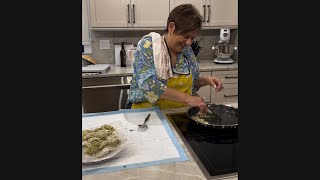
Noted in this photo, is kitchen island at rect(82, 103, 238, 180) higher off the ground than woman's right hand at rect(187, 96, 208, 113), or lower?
lower

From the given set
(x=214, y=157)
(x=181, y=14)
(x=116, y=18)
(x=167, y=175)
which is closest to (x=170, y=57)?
(x=181, y=14)

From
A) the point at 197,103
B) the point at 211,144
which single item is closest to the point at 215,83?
the point at 197,103

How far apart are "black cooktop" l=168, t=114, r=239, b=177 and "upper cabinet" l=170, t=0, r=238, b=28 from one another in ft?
6.37

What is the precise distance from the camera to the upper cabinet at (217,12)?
301 cm

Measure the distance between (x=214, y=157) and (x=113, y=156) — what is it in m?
0.38

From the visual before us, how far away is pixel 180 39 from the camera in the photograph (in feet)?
5.07

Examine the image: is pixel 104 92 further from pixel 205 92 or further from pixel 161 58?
pixel 161 58

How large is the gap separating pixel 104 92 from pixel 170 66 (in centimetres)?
131

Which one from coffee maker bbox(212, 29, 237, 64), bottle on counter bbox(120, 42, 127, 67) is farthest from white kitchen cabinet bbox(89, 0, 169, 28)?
coffee maker bbox(212, 29, 237, 64)

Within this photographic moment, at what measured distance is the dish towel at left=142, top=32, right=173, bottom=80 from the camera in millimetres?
1536

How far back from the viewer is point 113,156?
0.91 m

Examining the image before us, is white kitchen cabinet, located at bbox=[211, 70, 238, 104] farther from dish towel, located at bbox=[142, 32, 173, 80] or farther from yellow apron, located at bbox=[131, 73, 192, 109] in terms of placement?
dish towel, located at bbox=[142, 32, 173, 80]

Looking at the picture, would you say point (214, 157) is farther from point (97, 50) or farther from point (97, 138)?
point (97, 50)

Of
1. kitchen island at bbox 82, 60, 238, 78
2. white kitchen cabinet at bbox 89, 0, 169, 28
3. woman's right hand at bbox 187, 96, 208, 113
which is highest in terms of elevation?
white kitchen cabinet at bbox 89, 0, 169, 28
